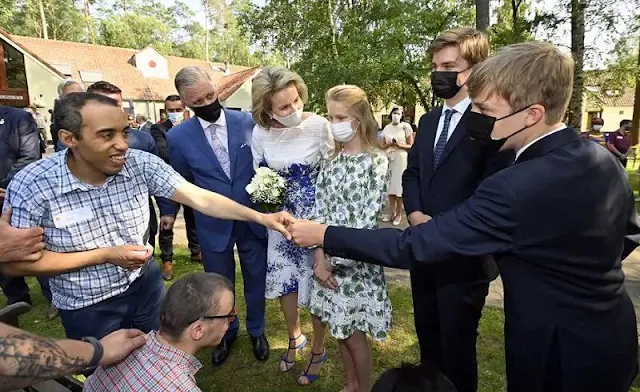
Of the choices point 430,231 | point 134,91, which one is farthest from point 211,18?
point 430,231

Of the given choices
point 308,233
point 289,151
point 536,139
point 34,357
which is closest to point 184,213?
point 289,151

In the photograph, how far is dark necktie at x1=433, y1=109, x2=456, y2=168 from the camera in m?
2.59

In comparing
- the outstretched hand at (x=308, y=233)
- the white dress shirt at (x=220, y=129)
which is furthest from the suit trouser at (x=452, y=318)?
the white dress shirt at (x=220, y=129)

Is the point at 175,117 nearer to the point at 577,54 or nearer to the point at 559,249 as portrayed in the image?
the point at 559,249

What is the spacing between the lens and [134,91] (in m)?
34.2

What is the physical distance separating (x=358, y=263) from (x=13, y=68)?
32964mm

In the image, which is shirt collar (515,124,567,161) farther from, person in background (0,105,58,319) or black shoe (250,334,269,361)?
person in background (0,105,58,319)

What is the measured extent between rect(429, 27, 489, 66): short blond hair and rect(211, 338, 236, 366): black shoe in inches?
121

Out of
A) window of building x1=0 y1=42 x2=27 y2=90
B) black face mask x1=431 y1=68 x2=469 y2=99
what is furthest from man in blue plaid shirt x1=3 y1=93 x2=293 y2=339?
window of building x1=0 y1=42 x2=27 y2=90

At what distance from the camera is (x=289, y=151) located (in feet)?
10.5

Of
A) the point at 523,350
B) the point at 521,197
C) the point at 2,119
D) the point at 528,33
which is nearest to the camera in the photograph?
the point at 521,197

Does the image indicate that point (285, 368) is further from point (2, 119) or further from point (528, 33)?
point (528, 33)

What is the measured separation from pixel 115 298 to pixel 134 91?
118ft

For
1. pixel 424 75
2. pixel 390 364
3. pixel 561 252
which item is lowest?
pixel 390 364
